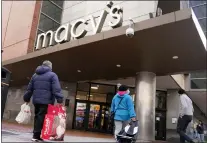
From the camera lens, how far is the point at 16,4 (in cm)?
1939

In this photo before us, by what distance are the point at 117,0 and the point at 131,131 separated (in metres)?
13.9

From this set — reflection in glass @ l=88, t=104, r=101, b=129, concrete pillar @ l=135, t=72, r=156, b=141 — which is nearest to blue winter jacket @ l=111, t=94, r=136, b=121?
concrete pillar @ l=135, t=72, r=156, b=141

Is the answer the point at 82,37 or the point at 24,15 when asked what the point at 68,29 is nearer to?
the point at 82,37

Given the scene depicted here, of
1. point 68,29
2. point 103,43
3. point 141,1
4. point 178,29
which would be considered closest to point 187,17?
point 178,29

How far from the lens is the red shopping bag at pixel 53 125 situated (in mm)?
4809

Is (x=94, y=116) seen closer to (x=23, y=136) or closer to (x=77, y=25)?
(x=77, y=25)

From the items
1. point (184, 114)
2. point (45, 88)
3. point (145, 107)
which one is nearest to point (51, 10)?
point (145, 107)

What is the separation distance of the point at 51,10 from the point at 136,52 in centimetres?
1068

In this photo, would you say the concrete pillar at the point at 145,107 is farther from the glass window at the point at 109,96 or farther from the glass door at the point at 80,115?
the glass door at the point at 80,115

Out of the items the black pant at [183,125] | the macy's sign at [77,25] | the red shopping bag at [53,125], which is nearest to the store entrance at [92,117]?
the macy's sign at [77,25]

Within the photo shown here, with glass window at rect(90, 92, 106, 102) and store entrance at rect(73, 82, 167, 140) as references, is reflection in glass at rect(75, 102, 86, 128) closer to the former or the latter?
store entrance at rect(73, 82, 167, 140)

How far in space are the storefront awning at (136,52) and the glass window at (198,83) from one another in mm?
8112

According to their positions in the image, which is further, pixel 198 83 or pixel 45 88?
pixel 198 83

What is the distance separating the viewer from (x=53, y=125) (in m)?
4.82
